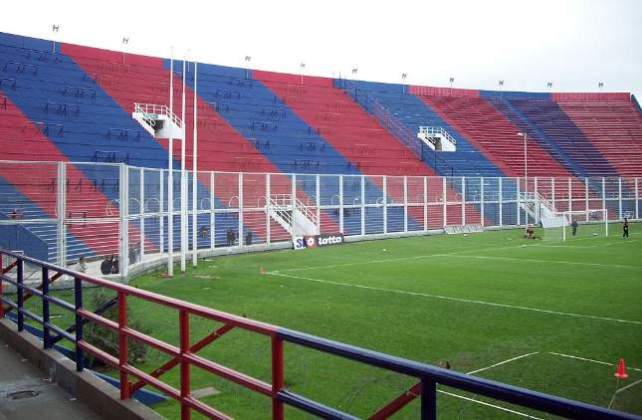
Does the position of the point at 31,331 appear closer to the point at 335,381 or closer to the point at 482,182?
the point at 335,381

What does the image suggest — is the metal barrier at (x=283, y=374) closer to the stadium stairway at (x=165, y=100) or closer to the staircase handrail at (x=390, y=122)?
the stadium stairway at (x=165, y=100)

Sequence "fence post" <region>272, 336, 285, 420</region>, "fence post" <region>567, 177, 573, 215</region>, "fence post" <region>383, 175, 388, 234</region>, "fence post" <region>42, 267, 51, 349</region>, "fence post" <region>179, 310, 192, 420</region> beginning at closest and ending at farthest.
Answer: "fence post" <region>272, 336, 285, 420</region>, "fence post" <region>179, 310, 192, 420</region>, "fence post" <region>42, 267, 51, 349</region>, "fence post" <region>383, 175, 388, 234</region>, "fence post" <region>567, 177, 573, 215</region>

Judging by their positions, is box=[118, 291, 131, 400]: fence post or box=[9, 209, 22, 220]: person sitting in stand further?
box=[9, 209, 22, 220]: person sitting in stand

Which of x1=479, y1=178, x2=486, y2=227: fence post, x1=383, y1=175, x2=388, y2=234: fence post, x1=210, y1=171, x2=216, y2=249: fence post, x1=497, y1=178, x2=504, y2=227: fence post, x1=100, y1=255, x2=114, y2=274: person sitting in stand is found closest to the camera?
x1=100, y1=255, x2=114, y2=274: person sitting in stand

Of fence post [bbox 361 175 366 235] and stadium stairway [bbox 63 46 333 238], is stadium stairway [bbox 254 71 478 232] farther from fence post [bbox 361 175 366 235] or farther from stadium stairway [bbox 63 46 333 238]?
fence post [bbox 361 175 366 235]

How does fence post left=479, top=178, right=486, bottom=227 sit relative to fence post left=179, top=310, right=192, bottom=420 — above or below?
above

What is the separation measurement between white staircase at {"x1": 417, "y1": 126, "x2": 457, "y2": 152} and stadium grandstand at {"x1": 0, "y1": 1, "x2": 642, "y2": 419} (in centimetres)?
24

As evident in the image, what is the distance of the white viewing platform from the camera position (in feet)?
118

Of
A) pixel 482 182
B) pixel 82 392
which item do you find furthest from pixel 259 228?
pixel 82 392

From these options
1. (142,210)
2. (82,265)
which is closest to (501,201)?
(142,210)

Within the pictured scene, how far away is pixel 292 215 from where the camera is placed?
3077cm

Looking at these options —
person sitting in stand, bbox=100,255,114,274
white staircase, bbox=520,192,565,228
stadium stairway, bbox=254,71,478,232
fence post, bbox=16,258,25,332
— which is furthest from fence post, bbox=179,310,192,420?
white staircase, bbox=520,192,565,228

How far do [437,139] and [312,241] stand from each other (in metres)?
23.6

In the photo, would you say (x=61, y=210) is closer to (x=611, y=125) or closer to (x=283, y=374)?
(x=283, y=374)
